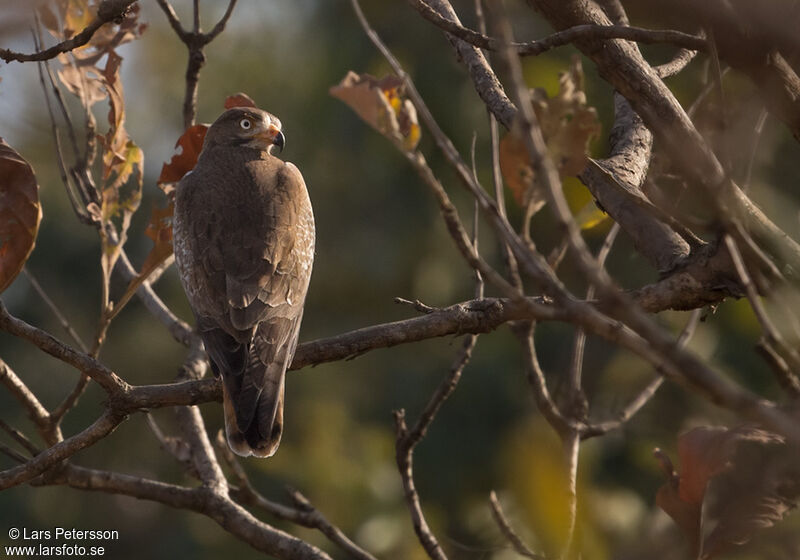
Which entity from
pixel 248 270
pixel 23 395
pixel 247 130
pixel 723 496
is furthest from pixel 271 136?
pixel 723 496

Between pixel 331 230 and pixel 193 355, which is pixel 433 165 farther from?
pixel 193 355

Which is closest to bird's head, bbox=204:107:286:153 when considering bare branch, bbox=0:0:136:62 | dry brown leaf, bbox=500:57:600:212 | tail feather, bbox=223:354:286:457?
tail feather, bbox=223:354:286:457

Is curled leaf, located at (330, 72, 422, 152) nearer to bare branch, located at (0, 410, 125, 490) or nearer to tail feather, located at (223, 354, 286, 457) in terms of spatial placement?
bare branch, located at (0, 410, 125, 490)

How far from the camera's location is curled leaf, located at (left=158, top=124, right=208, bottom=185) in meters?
4.42

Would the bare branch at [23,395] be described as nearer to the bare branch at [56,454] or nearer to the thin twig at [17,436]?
the thin twig at [17,436]

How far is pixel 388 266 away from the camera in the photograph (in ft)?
41.5

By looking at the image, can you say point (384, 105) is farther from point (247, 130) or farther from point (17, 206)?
point (247, 130)

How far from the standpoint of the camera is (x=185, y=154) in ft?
14.9

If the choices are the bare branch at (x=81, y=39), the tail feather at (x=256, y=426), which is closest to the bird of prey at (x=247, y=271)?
the tail feather at (x=256, y=426)

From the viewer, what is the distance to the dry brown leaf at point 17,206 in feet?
11.4

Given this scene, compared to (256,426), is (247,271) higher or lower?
Answer: higher

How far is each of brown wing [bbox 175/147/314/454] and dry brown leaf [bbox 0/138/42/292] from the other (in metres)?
0.93

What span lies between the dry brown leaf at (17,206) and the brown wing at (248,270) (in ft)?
3.06

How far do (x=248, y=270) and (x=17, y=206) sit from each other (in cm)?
122
